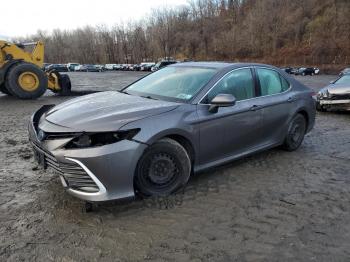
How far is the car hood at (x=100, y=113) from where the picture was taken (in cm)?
357

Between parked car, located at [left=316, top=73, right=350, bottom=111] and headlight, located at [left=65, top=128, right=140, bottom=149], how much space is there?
8.58 m

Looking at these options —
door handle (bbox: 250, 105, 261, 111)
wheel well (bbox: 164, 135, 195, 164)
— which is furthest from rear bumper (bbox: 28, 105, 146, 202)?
door handle (bbox: 250, 105, 261, 111)

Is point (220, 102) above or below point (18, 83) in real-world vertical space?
below

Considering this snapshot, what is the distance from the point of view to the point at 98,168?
11.2 ft

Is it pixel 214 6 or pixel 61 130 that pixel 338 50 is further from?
pixel 61 130

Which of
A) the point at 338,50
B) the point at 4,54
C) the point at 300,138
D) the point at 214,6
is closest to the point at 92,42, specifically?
the point at 214,6

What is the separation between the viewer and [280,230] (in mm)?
3471

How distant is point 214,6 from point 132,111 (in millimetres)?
100186

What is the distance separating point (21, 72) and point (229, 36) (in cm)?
7153

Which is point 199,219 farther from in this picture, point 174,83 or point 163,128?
point 174,83

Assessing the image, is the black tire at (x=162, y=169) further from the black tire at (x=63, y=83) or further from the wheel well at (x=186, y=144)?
the black tire at (x=63, y=83)

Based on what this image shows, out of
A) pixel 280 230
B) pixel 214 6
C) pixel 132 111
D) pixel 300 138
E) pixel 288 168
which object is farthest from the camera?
pixel 214 6

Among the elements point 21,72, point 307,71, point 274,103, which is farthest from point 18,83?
point 307,71

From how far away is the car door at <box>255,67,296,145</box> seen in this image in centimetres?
527
